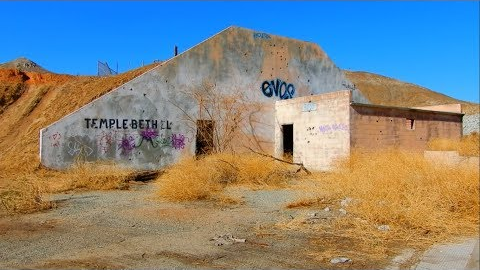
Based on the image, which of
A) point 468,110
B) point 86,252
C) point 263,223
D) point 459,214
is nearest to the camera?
point 86,252

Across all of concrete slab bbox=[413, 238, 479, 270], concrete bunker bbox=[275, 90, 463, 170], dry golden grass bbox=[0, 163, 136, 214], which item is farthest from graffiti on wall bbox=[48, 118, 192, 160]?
concrete slab bbox=[413, 238, 479, 270]

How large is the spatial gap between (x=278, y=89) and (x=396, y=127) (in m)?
5.85

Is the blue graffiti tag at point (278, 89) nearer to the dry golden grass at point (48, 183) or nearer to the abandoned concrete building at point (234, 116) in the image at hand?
the abandoned concrete building at point (234, 116)

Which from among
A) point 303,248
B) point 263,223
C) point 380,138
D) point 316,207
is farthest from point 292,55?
point 303,248

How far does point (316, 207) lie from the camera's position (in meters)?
9.29

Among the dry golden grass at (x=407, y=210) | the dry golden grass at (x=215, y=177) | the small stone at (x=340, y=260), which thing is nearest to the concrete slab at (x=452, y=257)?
the dry golden grass at (x=407, y=210)

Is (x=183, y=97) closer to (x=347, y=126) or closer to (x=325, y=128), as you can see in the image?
(x=325, y=128)

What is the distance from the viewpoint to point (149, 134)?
17266 millimetres

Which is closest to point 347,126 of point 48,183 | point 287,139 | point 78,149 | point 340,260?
point 287,139

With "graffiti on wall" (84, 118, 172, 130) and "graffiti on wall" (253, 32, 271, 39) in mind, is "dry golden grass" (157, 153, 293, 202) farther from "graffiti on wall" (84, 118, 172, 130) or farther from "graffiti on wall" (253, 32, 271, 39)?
"graffiti on wall" (253, 32, 271, 39)

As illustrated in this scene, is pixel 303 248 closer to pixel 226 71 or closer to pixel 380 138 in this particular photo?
pixel 380 138

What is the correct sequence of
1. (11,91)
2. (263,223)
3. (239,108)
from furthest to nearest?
(11,91), (239,108), (263,223)

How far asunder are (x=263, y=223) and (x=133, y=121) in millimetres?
10396

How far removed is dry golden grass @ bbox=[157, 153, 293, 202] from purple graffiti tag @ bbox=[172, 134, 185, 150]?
3846 mm
